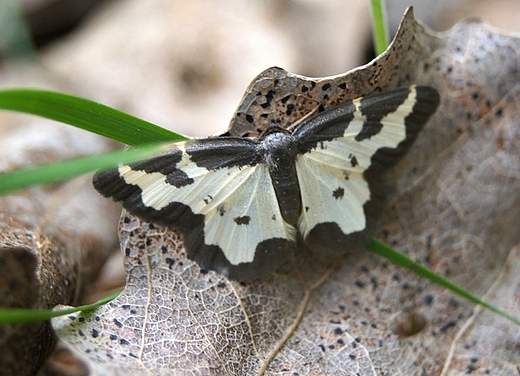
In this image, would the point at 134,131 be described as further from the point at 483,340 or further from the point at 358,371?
the point at 483,340

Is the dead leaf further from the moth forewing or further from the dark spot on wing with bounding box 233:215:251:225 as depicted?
the dark spot on wing with bounding box 233:215:251:225

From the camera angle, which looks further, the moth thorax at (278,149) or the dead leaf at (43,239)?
the moth thorax at (278,149)

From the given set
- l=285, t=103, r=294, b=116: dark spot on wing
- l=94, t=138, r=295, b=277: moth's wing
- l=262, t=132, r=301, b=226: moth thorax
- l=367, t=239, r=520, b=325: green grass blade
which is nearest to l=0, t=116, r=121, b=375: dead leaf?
l=94, t=138, r=295, b=277: moth's wing

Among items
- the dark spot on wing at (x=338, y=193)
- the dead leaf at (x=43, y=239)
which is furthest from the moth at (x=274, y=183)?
the dead leaf at (x=43, y=239)

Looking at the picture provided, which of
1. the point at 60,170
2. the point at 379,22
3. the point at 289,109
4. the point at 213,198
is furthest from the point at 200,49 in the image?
the point at 60,170

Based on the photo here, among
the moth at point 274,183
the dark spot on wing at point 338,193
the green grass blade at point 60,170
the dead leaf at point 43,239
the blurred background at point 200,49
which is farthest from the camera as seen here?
the blurred background at point 200,49

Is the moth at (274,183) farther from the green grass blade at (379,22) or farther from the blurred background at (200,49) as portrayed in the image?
the blurred background at (200,49)
